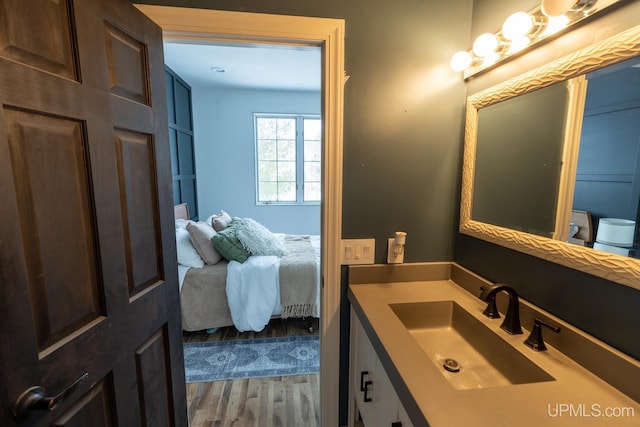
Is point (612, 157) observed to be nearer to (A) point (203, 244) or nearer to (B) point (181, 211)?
(A) point (203, 244)

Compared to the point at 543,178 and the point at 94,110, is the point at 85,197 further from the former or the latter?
the point at 543,178

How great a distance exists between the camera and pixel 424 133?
4.55ft

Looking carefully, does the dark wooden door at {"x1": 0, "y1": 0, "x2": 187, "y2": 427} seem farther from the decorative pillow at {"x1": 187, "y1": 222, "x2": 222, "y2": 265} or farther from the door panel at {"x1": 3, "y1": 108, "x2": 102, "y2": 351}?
the decorative pillow at {"x1": 187, "y1": 222, "x2": 222, "y2": 265}

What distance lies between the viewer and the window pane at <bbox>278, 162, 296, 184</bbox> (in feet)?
16.1

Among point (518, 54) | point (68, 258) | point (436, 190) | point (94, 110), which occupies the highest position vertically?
point (518, 54)

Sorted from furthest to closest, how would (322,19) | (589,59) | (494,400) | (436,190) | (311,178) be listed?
(311,178), (436,190), (322,19), (589,59), (494,400)

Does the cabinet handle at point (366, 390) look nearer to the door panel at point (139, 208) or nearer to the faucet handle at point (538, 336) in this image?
the faucet handle at point (538, 336)

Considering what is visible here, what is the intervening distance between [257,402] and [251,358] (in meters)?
0.45

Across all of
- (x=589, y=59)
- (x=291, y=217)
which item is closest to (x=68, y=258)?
(x=589, y=59)

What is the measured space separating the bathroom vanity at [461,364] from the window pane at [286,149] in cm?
374

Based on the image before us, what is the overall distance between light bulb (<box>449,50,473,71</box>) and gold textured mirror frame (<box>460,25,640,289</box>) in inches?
5.2

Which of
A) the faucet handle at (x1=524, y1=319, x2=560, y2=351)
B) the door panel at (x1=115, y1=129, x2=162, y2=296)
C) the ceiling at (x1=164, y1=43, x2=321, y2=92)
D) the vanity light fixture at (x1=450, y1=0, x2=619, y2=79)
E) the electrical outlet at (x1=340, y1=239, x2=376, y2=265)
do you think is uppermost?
the ceiling at (x1=164, y1=43, x2=321, y2=92)

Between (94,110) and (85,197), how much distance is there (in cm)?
26

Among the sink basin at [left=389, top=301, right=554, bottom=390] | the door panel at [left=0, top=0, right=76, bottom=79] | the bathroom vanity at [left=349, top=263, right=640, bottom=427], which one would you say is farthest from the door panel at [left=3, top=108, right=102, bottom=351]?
the sink basin at [left=389, top=301, right=554, bottom=390]
